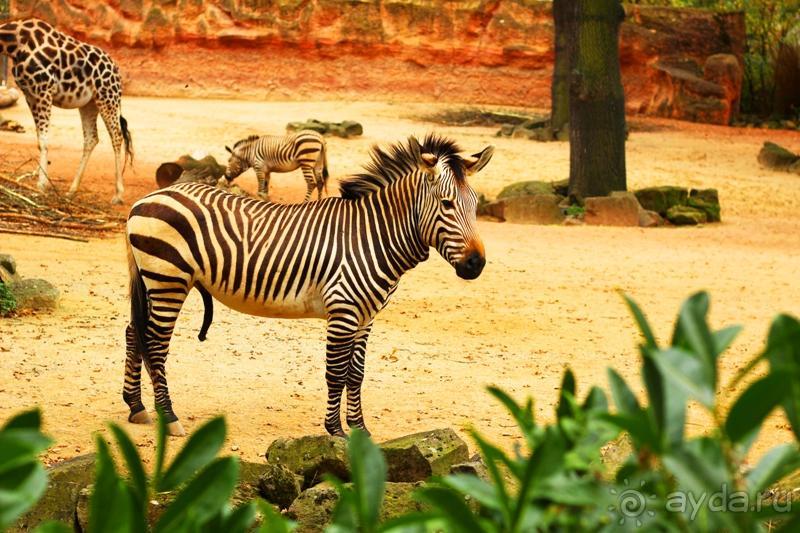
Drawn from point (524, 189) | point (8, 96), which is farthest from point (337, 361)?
point (8, 96)

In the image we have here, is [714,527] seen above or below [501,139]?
above

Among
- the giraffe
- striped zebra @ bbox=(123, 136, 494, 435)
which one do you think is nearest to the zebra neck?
striped zebra @ bbox=(123, 136, 494, 435)

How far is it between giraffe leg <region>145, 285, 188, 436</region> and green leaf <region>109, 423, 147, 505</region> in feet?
16.5

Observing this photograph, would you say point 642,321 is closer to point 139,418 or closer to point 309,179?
point 139,418

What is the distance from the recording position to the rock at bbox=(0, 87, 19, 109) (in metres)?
21.3

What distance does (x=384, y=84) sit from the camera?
27594mm

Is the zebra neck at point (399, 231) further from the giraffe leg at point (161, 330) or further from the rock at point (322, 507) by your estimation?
A: the rock at point (322, 507)

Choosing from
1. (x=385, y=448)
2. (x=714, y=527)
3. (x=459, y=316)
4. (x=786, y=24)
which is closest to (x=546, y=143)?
(x=786, y=24)

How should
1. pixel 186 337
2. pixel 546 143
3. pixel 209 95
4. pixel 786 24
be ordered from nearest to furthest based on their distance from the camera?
pixel 186 337, pixel 546 143, pixel 209 95, pixel 786 24

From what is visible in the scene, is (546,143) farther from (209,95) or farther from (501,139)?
(209,95)

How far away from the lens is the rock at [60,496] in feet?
14.8

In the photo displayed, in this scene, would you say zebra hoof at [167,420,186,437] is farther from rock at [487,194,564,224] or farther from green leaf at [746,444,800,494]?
rock at [487,194,564,224]

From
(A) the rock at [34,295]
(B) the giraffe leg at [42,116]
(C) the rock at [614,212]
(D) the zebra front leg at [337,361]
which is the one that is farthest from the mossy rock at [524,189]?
(D) the zebra front leg at [337,361]

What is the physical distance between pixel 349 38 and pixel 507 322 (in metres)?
18.8
